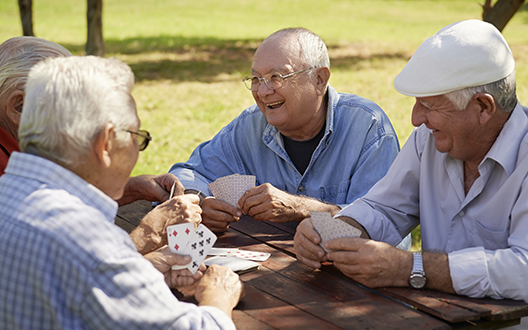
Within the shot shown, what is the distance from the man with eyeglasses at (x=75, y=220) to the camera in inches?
55.7

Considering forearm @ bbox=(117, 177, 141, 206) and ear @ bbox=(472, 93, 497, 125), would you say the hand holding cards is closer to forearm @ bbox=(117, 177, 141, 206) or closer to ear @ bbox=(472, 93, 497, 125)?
forearm @ bbox=(117, 177, 141, 206)

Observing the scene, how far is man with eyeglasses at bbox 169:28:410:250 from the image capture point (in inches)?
128

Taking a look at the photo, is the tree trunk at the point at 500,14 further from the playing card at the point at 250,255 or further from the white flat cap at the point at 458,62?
the playing card at the point at 250,255

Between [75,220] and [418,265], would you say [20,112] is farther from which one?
[418,265]

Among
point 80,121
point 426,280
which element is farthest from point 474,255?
point 80,121

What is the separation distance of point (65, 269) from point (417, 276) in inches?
52.3

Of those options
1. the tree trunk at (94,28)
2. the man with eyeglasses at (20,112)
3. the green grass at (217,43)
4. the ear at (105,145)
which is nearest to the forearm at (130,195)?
the man with eyeglasses at (20,112)

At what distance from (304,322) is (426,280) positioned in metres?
0.56

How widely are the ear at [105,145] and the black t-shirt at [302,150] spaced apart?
1958 millimetres

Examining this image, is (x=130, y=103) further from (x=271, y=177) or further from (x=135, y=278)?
(x=271, y=177)

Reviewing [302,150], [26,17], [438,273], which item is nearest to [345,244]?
[438,273]

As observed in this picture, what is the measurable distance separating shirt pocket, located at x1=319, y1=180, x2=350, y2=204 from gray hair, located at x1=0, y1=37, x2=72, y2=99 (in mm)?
1677

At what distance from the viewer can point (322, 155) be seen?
3350 millimetres

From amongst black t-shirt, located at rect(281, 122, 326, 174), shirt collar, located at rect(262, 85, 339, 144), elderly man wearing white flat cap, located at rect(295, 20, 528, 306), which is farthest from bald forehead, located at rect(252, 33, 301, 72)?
elderly man wearing white flat cap, located at rect(295, 20, 528, 306)
